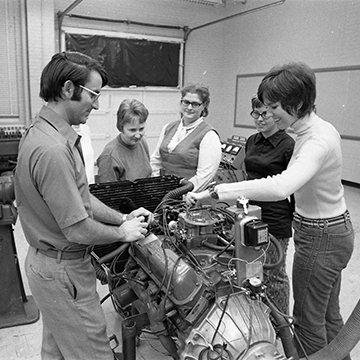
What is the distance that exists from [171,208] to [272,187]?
509mm

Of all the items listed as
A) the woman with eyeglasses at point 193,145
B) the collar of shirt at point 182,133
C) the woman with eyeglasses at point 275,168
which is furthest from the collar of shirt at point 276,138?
the collar of shirt at point 182,133

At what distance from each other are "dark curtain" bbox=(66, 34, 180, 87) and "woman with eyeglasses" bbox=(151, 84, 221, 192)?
5091 mm

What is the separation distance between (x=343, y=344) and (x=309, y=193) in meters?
0.73

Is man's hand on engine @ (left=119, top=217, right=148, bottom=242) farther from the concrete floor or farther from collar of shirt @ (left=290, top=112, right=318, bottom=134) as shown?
the concrete floor

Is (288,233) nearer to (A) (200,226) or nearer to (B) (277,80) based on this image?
(A) (200,226)

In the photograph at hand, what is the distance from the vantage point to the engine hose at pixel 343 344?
1659mm

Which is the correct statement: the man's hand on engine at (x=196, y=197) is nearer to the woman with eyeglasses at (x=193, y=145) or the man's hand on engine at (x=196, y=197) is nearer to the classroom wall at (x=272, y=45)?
the woman with eyeglasses at (x=193, y=145)

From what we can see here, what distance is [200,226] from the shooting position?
1527 millimetres

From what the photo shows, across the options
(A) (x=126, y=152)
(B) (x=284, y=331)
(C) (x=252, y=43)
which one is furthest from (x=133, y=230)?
(C) (x=252, y=43)

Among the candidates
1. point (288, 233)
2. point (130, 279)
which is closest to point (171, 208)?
point (130, 279)

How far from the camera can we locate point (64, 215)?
3.92ft

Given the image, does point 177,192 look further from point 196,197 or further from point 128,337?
point 128,337

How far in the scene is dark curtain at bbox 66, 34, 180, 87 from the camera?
6934mm

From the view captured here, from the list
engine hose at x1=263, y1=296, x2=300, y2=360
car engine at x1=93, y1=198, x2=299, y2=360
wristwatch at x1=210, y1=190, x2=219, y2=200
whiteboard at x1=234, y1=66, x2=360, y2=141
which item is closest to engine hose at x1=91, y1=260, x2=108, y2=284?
car engine at x1=93, y1=198, x2=299, y2=360
